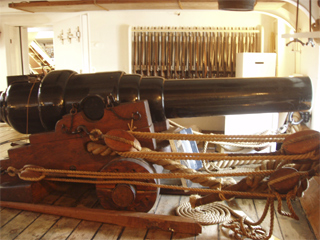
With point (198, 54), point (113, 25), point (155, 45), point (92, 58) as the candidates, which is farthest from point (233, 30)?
point (92, 58)

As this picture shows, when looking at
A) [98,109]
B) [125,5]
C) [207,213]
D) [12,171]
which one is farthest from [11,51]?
[207,213]

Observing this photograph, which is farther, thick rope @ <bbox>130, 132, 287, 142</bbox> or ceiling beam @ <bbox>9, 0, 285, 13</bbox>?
ceiling beam @ <bbox>9, 0, 285, 13</bbox>

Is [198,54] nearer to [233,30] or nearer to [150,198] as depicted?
[233,30]

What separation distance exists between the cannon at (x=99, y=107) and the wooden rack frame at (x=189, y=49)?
15.1ft

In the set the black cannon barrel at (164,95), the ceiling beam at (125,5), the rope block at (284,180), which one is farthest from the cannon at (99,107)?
the ceiling beam at (125,5)

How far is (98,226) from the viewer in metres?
1.71

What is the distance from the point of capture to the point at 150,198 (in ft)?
5.69

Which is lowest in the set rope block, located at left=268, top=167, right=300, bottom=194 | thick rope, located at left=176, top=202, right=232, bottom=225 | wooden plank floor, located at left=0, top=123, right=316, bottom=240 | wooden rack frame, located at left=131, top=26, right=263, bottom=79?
wooden plank floor, located at left=0, top=123, right=316, bottom=240

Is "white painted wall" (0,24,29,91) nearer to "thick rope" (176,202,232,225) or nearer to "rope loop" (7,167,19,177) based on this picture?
"rope loop" (7,167,19,177)

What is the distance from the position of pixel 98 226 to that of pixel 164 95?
2.49 ft

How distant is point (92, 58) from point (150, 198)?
5362mm

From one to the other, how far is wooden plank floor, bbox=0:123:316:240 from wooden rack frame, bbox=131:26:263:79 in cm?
477

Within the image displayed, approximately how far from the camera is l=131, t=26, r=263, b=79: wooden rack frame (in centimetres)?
647

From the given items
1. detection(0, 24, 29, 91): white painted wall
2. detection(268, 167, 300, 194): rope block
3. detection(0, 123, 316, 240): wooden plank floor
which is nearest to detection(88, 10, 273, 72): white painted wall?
detection(0, 24, 29, 91): white painted wall
